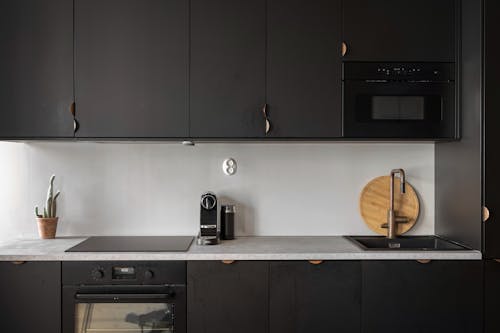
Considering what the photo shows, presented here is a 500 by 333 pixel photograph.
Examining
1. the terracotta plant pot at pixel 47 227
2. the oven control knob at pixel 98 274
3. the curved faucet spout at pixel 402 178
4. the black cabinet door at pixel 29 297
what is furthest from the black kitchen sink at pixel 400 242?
the terracotta plant pot at pixel 47 227

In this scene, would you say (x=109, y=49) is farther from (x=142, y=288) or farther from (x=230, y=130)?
(x=142, y=288)

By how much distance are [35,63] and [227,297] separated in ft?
5.17

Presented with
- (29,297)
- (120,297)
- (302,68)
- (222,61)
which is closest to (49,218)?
(29,297)

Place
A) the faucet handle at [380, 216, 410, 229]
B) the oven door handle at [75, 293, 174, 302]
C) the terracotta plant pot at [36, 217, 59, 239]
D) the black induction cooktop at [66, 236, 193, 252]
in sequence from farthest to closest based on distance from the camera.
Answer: the faucet handle at [380, 216, 410, 229] < the terracotta plant pot at [36, 217, 59, 239] < the black induction cooktop at [66, 236, 193, 252] < the oven door handle at [75, 293, 174, 302]

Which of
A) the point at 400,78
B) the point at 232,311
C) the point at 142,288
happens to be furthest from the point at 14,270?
the point at 400,78

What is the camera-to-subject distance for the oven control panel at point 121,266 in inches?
76.7

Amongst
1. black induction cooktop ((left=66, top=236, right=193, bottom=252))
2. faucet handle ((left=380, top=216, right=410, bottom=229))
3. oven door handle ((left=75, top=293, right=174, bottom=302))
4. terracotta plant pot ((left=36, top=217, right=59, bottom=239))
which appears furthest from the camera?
faucet handle ((left=380, top=216, right=410, bottom=229))

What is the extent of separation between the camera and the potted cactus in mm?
2338

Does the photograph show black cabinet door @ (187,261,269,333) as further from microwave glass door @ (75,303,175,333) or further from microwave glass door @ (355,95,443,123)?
microwave glass door @ (355,95,443,123)

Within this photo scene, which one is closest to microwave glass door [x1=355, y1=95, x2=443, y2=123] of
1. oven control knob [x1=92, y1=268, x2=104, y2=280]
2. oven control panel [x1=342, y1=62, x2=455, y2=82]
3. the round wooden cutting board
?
oven control panel [x1=342, y1=62, x2=455, y2=82]

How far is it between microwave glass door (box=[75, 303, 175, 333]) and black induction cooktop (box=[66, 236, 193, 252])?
0.27 m

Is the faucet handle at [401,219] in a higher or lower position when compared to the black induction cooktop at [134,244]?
higher

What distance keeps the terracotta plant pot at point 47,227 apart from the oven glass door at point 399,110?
1.78 m

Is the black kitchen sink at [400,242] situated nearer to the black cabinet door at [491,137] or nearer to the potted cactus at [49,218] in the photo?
the black cabinet door at [491,137]
